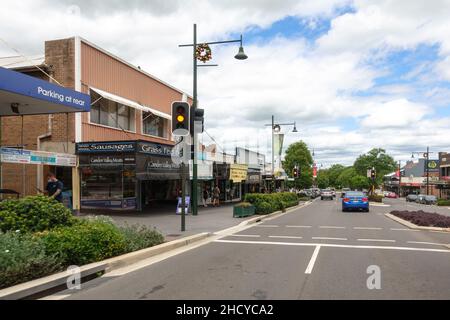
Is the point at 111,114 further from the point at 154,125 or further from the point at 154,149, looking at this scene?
the point at 154,125

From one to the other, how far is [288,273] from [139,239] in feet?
12.8

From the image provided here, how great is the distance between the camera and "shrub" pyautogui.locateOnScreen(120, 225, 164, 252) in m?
10.2

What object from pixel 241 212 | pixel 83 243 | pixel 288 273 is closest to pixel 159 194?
pixel 241 212

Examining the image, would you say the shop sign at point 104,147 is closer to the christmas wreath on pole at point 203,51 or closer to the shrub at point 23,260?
the christmas wreath on pole at point 203,51

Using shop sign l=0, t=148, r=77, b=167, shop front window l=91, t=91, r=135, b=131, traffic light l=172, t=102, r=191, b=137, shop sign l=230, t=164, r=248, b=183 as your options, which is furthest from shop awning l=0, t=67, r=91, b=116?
shop sign l=230, t=164, r=248, b=183

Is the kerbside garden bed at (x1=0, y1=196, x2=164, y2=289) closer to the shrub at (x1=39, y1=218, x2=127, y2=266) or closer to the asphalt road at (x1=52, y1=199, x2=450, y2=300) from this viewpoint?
the shrub at (x1=39, y1=218, x2=127, y2=266)

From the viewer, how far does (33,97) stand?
13.6 m

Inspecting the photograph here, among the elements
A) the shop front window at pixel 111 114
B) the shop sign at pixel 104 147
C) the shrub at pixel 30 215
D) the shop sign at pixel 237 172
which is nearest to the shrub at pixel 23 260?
the shrub at pixel 30 215

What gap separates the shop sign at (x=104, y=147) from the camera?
2128 cm

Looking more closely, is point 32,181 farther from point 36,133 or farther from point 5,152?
point 5,152

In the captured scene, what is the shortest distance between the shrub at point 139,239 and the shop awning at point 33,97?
5331 millimetres
